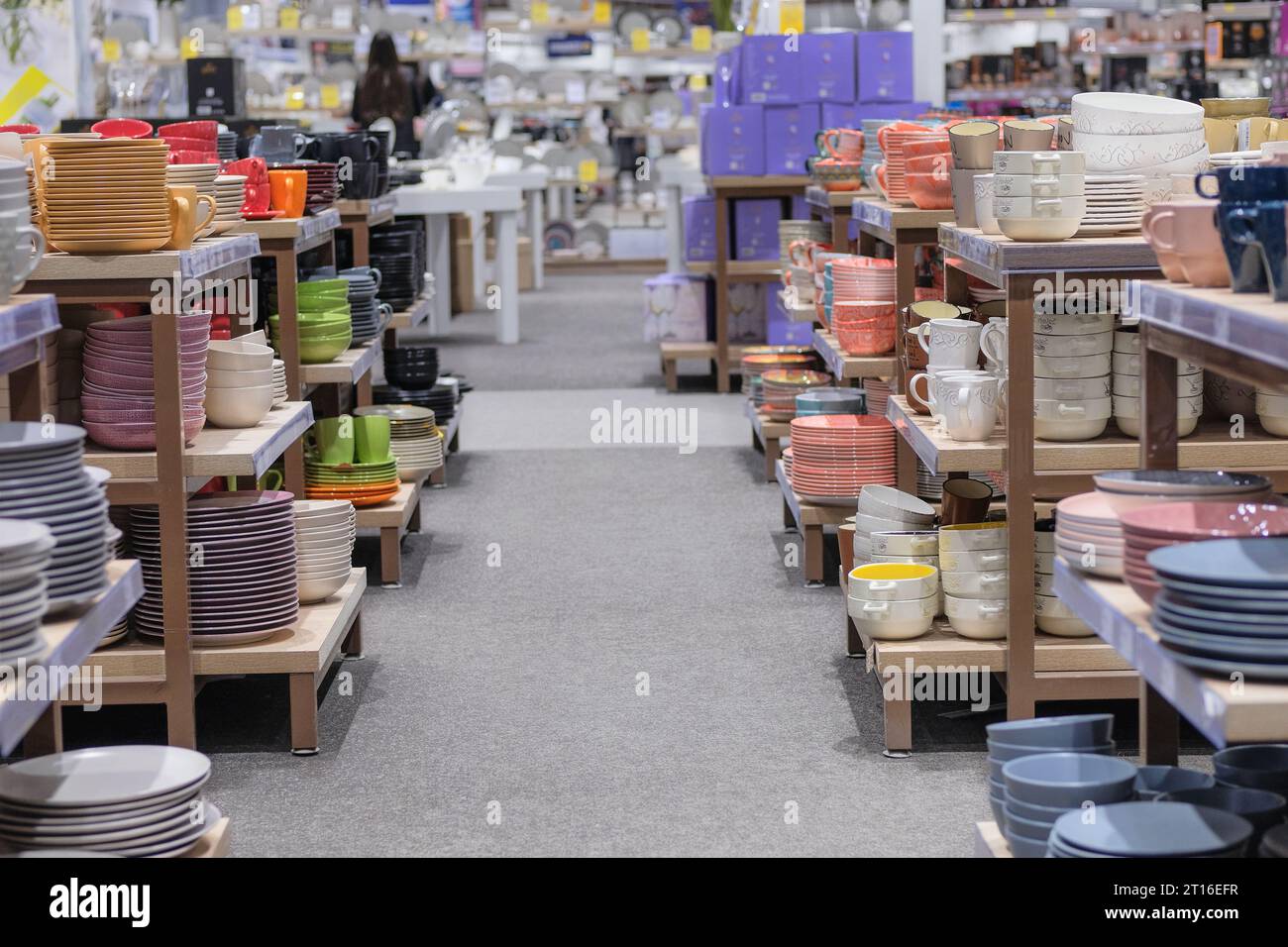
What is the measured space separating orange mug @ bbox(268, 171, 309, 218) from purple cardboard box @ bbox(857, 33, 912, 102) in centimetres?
421

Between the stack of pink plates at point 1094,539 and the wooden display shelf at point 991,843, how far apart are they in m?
0.40

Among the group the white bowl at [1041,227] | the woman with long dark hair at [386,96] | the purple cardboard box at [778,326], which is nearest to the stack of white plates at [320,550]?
the white bowl at [1041,227]

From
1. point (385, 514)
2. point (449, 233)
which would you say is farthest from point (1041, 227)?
point (449, 233)

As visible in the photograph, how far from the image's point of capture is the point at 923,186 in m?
4.27

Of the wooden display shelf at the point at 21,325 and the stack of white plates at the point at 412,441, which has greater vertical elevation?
the wooden display shelf at the point at 21,325

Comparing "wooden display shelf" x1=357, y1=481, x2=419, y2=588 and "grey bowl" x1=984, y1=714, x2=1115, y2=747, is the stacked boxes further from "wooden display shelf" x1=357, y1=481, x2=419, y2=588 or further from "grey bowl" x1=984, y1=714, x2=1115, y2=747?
"grey bowl" x1=984, y1=714, x2=1115, y2=747

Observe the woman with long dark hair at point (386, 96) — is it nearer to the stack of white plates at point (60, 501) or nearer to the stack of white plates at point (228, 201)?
the stack of white plates at point (228, 201)

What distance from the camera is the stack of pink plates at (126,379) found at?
3266 millimetres

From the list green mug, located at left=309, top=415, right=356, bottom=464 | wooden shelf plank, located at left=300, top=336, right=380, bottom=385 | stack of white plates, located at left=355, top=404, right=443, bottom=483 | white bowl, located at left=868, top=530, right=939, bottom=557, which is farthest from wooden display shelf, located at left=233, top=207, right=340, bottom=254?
white bowl, located at left=868, top=530, right=939, bottom=557

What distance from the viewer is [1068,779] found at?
7.71 ft

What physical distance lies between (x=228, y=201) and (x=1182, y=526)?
2615 millimetres

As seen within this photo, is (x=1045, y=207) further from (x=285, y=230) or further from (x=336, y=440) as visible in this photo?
(x=336, y=440)

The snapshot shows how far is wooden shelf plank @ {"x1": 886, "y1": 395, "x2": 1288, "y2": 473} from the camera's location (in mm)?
3119
